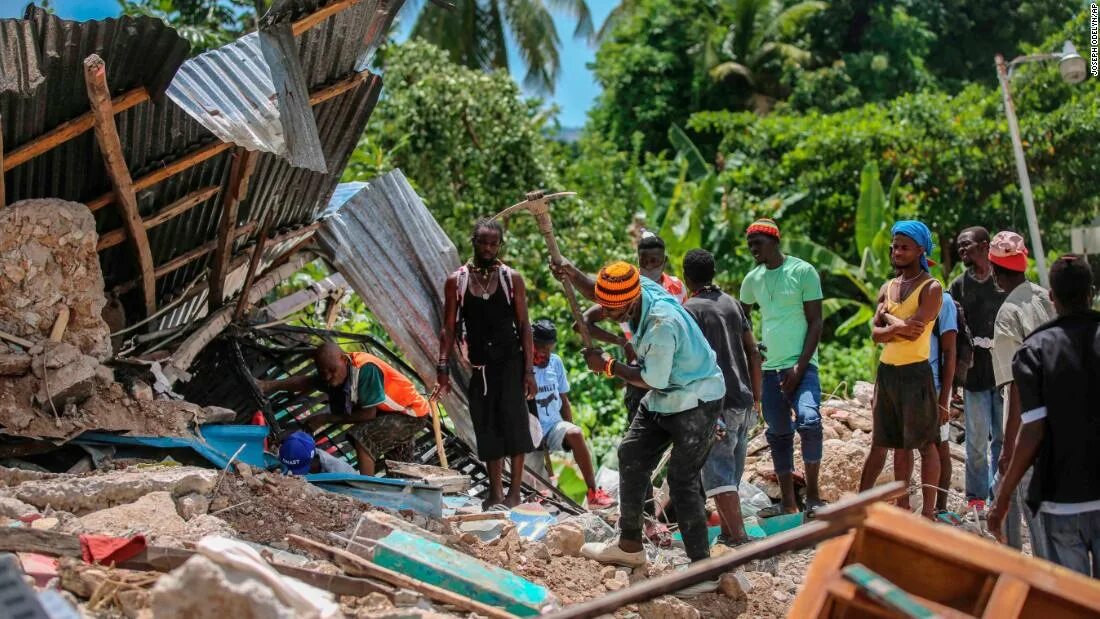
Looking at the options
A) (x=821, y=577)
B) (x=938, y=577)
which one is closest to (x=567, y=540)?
(x=821, y=577)

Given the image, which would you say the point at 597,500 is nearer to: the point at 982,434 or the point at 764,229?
the point at 764,229

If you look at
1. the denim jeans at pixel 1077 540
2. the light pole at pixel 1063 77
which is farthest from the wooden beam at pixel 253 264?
the light pole at pixel 1063 77

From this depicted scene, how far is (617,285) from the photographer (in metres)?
5.50

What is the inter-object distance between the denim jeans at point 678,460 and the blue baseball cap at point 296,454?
222 cm

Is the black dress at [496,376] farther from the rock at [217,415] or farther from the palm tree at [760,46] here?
the palm tree at [760,46]

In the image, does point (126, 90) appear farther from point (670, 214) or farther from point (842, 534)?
point (670, 214)

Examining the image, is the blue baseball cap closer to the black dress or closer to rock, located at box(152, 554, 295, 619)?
the black dress

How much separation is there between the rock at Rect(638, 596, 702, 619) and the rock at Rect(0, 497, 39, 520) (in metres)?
2.84

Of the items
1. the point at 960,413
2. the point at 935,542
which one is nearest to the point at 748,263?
the point at 960,413

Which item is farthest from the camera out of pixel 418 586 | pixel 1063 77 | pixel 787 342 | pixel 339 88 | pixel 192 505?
pixel 1063 77

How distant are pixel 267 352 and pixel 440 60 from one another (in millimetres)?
10447

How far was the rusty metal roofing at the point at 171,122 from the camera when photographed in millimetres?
5551

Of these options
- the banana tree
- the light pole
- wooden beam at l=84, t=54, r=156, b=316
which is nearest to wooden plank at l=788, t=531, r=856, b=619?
wooden beam at l=84, t=54, r=156, b=316

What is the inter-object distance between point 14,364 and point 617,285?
10.8ft
